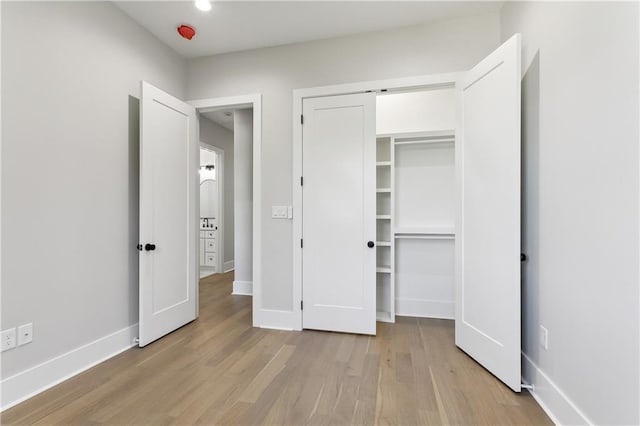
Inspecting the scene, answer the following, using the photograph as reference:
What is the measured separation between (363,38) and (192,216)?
8.01 ft

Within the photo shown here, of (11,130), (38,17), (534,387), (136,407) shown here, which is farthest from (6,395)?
(534,387)

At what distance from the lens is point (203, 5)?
2445mm

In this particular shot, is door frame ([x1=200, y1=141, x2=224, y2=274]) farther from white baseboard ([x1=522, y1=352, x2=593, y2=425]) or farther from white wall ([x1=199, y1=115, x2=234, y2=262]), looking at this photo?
white baseboard ([x1=522, y1=352, x2=593, y2=425])

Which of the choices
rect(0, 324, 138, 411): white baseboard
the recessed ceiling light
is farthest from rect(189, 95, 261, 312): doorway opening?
rect(0, 324, 138, 411): white baseboard

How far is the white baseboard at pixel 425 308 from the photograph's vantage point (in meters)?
3.32

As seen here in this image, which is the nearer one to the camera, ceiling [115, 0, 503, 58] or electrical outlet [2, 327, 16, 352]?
electrical outlet [2, 327, 16, 352]

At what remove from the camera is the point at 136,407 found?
1775 mm

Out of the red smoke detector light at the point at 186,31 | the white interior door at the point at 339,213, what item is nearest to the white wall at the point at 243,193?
the red smoke detector light at the point at 186,31

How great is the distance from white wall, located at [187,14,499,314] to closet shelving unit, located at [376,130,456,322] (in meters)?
0.77

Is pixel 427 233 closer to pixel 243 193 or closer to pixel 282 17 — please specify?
pixel 282 17

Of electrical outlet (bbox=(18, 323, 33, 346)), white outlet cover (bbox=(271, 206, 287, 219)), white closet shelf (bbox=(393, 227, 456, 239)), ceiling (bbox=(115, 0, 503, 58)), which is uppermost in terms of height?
ceiling (bbox=(115, 0, 503, 58))

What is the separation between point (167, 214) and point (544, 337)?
304 cm

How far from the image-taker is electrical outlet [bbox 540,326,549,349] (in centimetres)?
180

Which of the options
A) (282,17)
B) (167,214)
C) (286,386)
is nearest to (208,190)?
(167,214)
